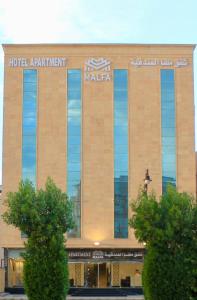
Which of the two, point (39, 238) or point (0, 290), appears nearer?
point (39, 238)

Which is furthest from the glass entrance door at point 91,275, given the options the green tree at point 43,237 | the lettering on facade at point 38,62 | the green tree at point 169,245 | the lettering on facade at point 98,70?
the green tree at point 169,245

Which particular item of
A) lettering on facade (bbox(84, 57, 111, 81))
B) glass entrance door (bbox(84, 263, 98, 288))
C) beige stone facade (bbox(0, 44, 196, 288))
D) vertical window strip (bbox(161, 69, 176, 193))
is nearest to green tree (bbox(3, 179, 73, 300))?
beige stone facade (bbox(0, 44, 196, 288))

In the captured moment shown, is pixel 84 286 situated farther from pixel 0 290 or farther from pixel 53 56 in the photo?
pixel 53 56

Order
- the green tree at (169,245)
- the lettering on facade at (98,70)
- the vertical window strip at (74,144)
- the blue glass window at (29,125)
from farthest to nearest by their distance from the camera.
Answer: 1. the lettering on facade at (98,70)
2. the blue glass window at (29,125)
3. the vertical window strip at (74,144)
4. the green tree at (169,245)

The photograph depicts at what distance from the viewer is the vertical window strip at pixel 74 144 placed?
69.2 metres

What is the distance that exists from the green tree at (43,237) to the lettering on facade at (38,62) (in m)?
32.5

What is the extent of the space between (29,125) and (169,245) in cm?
3540

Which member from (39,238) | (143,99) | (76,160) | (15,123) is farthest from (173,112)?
(39,238)

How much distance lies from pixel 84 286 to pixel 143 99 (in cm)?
1906

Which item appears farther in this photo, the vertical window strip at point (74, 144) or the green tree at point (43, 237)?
the vertical window strip at point (74, 144)

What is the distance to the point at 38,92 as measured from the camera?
7075cm

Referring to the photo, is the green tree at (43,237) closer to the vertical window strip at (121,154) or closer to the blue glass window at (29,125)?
the vertical window strip at (121,154)

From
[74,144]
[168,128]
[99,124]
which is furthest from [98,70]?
[168,128]

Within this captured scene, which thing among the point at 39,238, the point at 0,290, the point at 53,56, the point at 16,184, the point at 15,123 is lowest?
the point at 0,290
